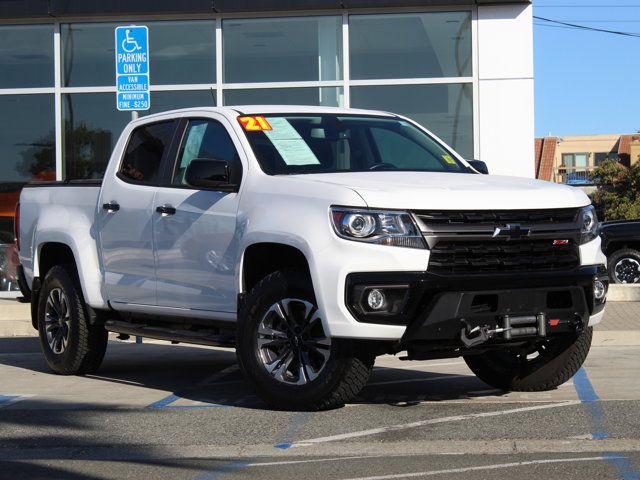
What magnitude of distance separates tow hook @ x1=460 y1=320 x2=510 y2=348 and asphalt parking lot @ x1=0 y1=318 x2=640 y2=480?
0.50 metres

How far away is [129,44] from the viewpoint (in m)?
12.8

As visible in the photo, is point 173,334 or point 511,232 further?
point 173,334

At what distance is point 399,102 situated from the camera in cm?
1723

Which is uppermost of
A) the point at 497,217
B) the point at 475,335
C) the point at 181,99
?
the point at 181,99

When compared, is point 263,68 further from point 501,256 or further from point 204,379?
point 501,256

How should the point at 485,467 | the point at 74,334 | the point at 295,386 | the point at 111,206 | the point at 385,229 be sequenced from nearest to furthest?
the point at 485,467
the point at 385,229
the point at 295,386
the point at 111,206
the point at 74,334

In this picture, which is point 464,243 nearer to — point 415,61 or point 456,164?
point 456,164

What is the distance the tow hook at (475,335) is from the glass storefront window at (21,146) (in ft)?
39.8

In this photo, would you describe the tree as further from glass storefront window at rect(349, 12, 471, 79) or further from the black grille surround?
the black grille surround

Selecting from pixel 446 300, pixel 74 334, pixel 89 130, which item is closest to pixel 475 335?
pixel 446 300

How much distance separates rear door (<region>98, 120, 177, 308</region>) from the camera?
27.7 ft

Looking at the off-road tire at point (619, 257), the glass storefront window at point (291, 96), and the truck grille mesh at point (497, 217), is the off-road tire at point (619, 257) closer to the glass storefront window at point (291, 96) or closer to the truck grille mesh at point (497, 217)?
the glass storefront window at point (291, 96)

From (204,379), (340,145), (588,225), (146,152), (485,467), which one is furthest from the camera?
(204,379)

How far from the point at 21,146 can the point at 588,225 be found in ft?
40.2
